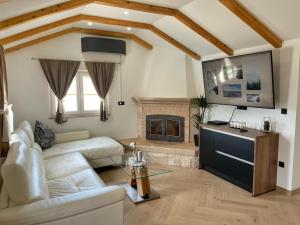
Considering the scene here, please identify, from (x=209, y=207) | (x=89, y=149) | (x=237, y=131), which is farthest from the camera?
(x=89, y=149)

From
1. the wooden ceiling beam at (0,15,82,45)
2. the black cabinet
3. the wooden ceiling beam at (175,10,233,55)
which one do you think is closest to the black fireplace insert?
the black cabinet

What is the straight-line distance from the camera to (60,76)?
4512 millimetres

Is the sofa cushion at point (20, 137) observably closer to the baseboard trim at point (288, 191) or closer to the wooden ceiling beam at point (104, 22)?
the wooden ceiling beam at point (104, 22)

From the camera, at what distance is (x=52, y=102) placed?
15.1ft

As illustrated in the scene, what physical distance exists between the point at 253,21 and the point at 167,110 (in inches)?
101

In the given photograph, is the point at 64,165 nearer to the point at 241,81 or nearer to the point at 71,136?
the point at 71,136

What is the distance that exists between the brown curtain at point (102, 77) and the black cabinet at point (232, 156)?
7.27ft

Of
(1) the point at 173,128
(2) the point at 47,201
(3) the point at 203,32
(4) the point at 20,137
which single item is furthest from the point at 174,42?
(2) the point at 47,201

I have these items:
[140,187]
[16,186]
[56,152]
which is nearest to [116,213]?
[16,186]

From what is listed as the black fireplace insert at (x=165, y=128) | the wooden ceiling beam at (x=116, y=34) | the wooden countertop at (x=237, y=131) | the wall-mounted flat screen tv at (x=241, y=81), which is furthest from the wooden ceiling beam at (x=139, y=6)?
the black fireplace insert at (x=165, y=128)

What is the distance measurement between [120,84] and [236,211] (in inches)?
139

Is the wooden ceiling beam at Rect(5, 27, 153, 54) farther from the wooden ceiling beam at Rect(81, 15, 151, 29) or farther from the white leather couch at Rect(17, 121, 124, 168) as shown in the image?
the white leather couch at Rect(17, 121, 124, 168)

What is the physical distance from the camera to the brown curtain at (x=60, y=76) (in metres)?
4.43

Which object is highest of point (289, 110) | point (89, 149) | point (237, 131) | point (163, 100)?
point (163, 100)
